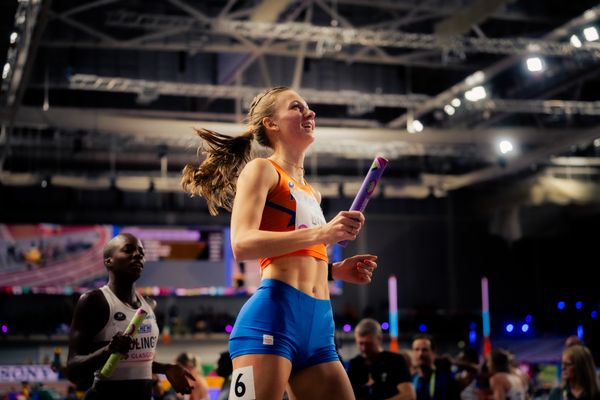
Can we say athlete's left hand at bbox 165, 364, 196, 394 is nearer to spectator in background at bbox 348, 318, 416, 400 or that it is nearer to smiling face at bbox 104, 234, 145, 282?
smiling face at bbox 104, 234, 145, 282

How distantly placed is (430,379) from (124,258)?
12.7 feet

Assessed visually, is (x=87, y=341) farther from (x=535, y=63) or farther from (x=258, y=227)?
(x=535, y=63)

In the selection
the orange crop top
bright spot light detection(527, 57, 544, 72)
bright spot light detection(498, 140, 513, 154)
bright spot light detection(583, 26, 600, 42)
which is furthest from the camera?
bright spot light detection(498, 140, 513, 154)

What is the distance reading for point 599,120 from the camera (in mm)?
16469

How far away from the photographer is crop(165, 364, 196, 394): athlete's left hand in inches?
151

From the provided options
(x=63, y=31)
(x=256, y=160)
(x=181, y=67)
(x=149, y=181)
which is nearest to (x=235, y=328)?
(x=256, y=160)

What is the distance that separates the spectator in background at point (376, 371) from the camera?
585 centimetres

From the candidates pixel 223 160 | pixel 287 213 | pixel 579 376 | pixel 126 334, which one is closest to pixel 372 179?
pixel 287 213

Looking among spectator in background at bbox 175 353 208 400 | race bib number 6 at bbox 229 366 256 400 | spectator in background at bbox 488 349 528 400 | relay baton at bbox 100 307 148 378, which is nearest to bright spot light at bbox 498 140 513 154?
spectator in background at bbox 488 349 528 400

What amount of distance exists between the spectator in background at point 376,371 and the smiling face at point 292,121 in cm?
310

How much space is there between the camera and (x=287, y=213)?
302cm

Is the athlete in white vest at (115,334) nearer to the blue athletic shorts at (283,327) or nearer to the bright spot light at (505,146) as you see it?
the blue athletic shorts at (283,327)

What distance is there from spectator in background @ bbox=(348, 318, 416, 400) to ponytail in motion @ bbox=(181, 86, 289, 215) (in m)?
2.99

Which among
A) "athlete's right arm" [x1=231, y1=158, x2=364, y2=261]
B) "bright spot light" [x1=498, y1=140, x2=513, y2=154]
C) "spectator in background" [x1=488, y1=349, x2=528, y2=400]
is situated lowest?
"spectator in background" [x1=488, y1=349, x2=528, y2=400]
